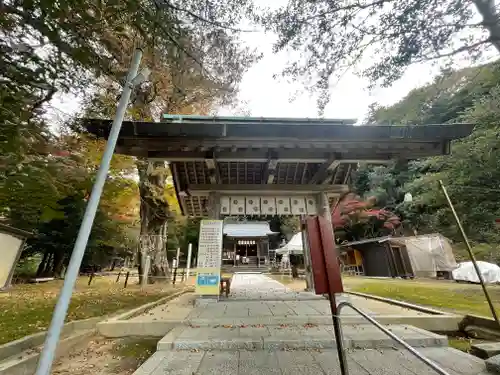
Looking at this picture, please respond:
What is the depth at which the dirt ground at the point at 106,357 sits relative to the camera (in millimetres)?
3340

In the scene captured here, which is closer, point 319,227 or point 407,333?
point 319,227

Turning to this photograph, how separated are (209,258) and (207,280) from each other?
1.86 feet

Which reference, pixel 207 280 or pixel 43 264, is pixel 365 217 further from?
pixel 43 264

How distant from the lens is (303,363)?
9.78 ft

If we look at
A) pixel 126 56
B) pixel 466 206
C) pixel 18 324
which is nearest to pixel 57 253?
pixel 18 324

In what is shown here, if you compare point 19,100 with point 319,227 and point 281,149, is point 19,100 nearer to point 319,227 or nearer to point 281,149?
point 319,227

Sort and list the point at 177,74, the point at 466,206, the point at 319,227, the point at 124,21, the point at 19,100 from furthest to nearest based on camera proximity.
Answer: the point at 466,206
the point at 177,74
the point at 124,21
the point at 19,100
the point at 319,227

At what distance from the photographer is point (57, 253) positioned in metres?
16.5

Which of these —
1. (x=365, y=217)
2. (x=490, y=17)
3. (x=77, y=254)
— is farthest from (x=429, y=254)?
(x=77, y=254)

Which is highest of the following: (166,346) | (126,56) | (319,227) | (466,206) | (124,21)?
(126,56)

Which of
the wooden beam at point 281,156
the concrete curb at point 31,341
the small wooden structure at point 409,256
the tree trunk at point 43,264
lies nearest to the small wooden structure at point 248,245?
the small wooden structure at point 409,256

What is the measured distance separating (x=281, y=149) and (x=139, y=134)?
3.08 m

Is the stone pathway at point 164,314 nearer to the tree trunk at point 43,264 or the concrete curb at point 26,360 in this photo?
the concrete curb at point 26,360

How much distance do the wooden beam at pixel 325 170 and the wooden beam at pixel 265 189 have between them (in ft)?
0.73
